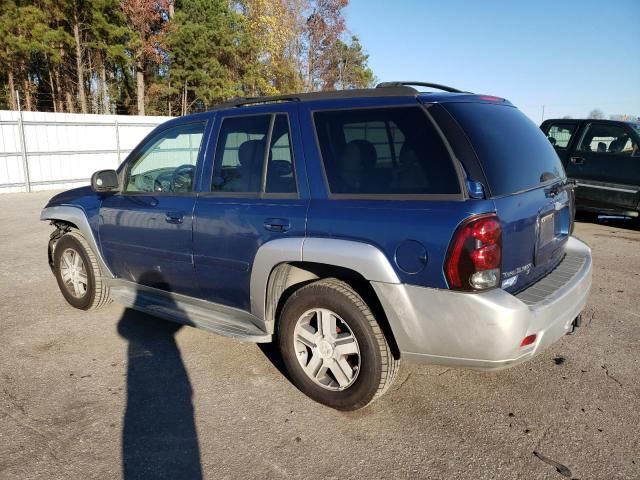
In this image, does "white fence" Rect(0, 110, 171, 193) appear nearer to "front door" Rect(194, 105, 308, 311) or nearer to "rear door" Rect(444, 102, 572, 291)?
"front door" Rect(194, 105, 308, 311)

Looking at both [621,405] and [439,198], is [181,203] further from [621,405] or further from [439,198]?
[621,405]

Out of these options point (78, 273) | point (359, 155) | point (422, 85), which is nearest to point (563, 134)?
point (422, 85)

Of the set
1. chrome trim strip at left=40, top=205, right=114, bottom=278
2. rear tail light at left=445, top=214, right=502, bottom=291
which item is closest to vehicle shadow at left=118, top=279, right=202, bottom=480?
chrome trim strip at left=40, top=205, right=114, bottom=278

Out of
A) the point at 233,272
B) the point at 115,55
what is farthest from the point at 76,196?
the point at 115,55

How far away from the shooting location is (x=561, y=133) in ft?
30.3

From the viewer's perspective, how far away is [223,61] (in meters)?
30.4

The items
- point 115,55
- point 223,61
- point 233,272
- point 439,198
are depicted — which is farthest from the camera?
point 223,61

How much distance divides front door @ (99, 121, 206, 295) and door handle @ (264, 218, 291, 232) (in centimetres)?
74

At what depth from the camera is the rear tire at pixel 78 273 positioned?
179 inches

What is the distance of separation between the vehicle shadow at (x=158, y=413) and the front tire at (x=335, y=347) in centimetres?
75

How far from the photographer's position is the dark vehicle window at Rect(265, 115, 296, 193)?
3143 mm

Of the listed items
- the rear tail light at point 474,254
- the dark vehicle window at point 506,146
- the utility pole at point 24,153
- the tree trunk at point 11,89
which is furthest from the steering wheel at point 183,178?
the tree trunk at point 11,89

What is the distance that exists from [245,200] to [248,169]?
245 mm

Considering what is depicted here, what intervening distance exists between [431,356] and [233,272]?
1426 mm
